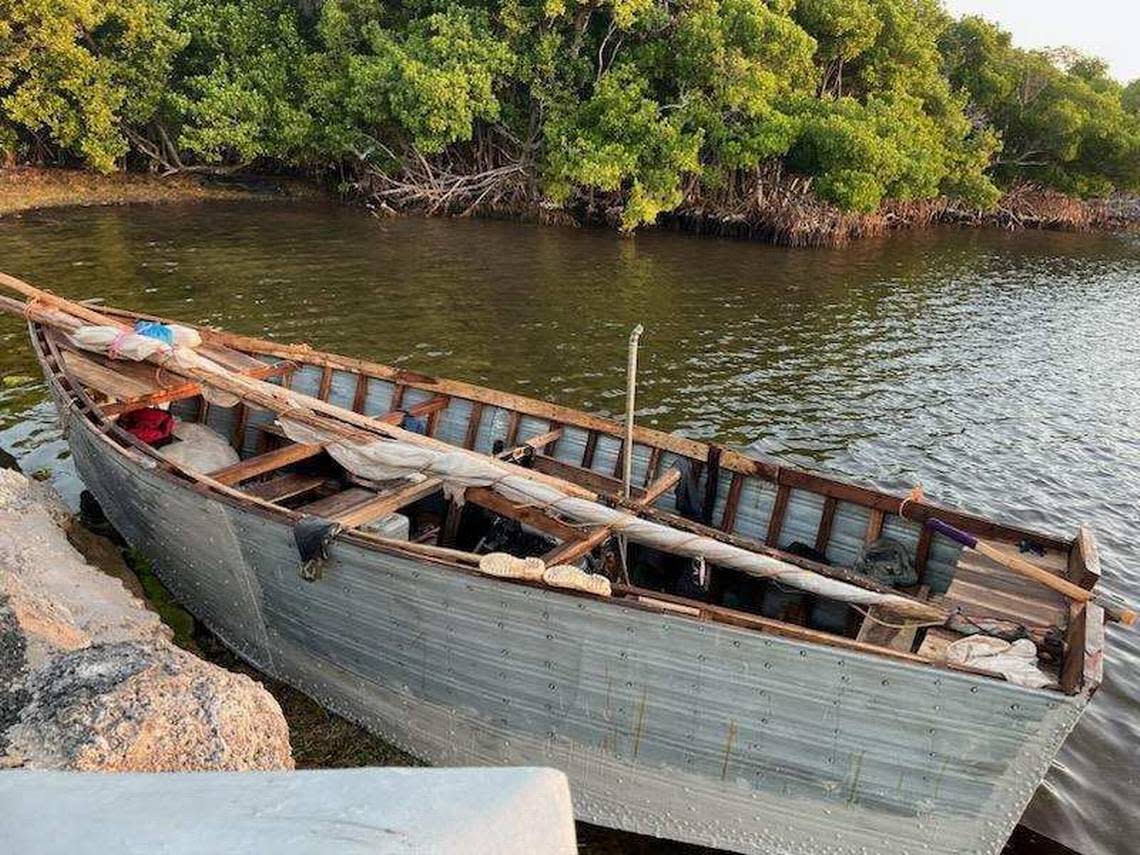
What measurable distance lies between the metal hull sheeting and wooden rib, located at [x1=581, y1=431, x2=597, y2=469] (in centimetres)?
398

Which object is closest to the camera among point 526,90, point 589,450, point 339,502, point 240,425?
point 339,502

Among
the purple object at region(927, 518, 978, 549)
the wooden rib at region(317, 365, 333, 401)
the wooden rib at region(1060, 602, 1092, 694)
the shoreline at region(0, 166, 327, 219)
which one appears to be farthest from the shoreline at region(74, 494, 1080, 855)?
the shoreline at region(0, 166, 327, 219)

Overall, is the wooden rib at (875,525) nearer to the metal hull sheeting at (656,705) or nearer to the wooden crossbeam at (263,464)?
the metal hull sheeting at (656,705)

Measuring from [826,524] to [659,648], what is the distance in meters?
3.51

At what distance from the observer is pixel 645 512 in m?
8.65

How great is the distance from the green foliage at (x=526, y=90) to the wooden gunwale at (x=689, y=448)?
76.5ft

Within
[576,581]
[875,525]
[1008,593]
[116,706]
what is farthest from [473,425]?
[116,706]

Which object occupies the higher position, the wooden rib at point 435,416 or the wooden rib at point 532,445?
the wooden rib at point 532,445

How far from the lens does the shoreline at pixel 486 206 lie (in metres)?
37.0

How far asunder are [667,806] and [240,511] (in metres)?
5.14

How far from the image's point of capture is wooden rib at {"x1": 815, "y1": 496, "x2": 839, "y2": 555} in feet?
30.5

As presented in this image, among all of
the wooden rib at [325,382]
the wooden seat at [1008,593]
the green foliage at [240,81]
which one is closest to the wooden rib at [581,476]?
the wooden seat at [1008,593]

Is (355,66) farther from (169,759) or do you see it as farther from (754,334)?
(169,759)

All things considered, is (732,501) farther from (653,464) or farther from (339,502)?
(339,502)
